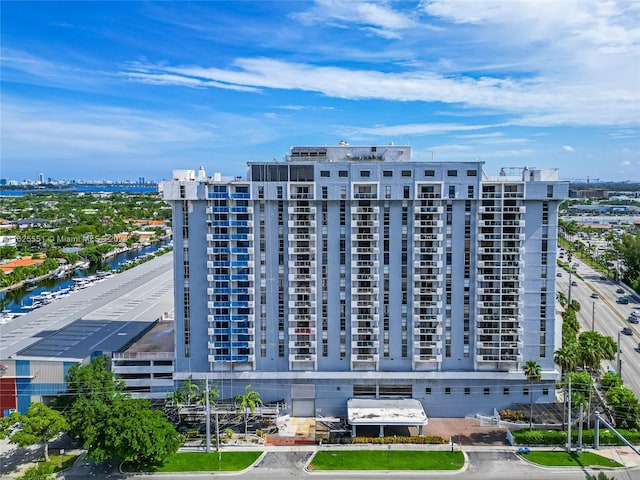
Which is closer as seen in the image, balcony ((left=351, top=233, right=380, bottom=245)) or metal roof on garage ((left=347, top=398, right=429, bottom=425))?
metal roof on garage ((left=347, top=398, right=429, bottom=425))

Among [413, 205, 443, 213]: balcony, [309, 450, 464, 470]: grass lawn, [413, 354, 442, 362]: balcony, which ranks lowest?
[309, 450, 464, 470]: grass lawn

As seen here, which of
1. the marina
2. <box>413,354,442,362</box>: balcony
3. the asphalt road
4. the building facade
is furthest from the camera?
the marina

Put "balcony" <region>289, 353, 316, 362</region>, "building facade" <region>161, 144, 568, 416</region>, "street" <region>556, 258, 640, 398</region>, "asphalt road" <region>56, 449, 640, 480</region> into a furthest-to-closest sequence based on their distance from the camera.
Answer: "street" <region>556, 258, 640, 398</region> → "balcony" <region>289, 353, 316, 362</region> → "building facade" <region>161, 144, 568, 416</region> → "asphalt road" <region>56, 449, 640, 480</region>

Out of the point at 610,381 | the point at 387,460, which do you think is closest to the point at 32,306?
the point at 387,460

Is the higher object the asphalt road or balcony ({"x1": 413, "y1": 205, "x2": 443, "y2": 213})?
balcony ({"x1": 413, "y1": 205, "x2": 443, "y2": 213})

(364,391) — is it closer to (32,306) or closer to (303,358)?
(303,358)

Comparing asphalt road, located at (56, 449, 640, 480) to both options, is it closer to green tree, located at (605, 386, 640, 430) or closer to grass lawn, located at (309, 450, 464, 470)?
grass lawn, located at (309, 450, 464, 470)

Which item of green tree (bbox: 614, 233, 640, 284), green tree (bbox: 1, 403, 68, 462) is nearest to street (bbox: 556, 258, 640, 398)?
green tree (bbox: 614, 233, 640, 284)
